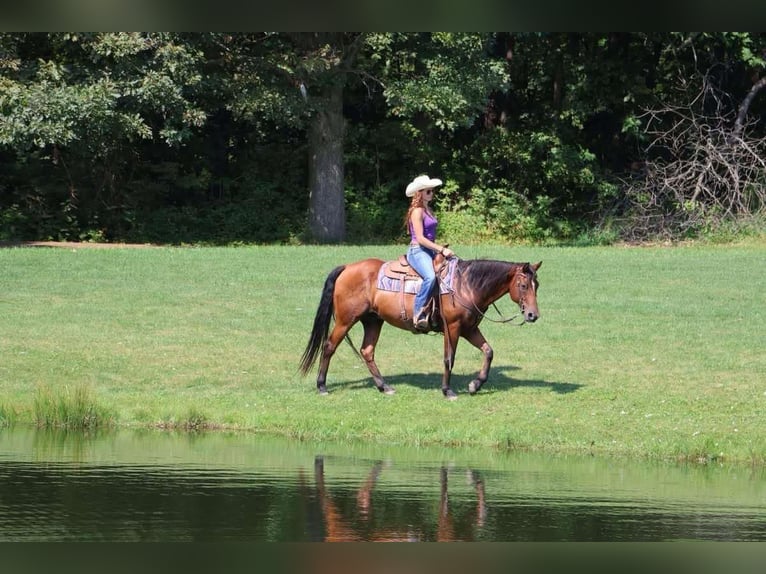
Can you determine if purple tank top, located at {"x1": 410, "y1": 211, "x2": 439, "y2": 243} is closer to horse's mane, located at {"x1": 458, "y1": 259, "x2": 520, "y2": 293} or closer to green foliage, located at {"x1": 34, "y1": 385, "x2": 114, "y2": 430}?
horse's mane, located at {"x1": 458, "y1": 259, "x2": 520, "y2": 293}

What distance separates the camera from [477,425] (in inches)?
531

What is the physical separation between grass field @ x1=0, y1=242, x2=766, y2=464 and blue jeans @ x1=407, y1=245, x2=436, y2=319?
1.29m

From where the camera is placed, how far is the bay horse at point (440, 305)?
14250mm

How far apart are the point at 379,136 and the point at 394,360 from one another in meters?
21.4

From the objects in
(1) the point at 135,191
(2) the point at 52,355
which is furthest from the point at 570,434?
(1) the point at 135,191

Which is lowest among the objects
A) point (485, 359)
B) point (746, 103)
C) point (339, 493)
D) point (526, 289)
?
point (339, 493)

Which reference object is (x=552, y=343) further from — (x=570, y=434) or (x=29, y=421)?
(x=29, y=421)

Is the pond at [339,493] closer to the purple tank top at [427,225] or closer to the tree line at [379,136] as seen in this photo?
the purple tank top at [427,225]

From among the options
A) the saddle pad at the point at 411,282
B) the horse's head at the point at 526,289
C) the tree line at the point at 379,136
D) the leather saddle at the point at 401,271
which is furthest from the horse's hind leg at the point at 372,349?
the tree line at the point at 379,136

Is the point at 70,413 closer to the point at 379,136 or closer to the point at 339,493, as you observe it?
the point at 339,493

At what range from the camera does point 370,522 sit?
27.2 ft

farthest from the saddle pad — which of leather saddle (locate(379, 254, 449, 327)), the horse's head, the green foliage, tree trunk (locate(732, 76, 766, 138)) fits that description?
tree trunk (locate(732, 76, 766, 138))

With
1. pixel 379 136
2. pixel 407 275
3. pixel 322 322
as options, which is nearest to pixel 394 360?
pixel 322 322

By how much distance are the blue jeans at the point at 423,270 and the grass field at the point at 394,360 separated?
1.29 metres
